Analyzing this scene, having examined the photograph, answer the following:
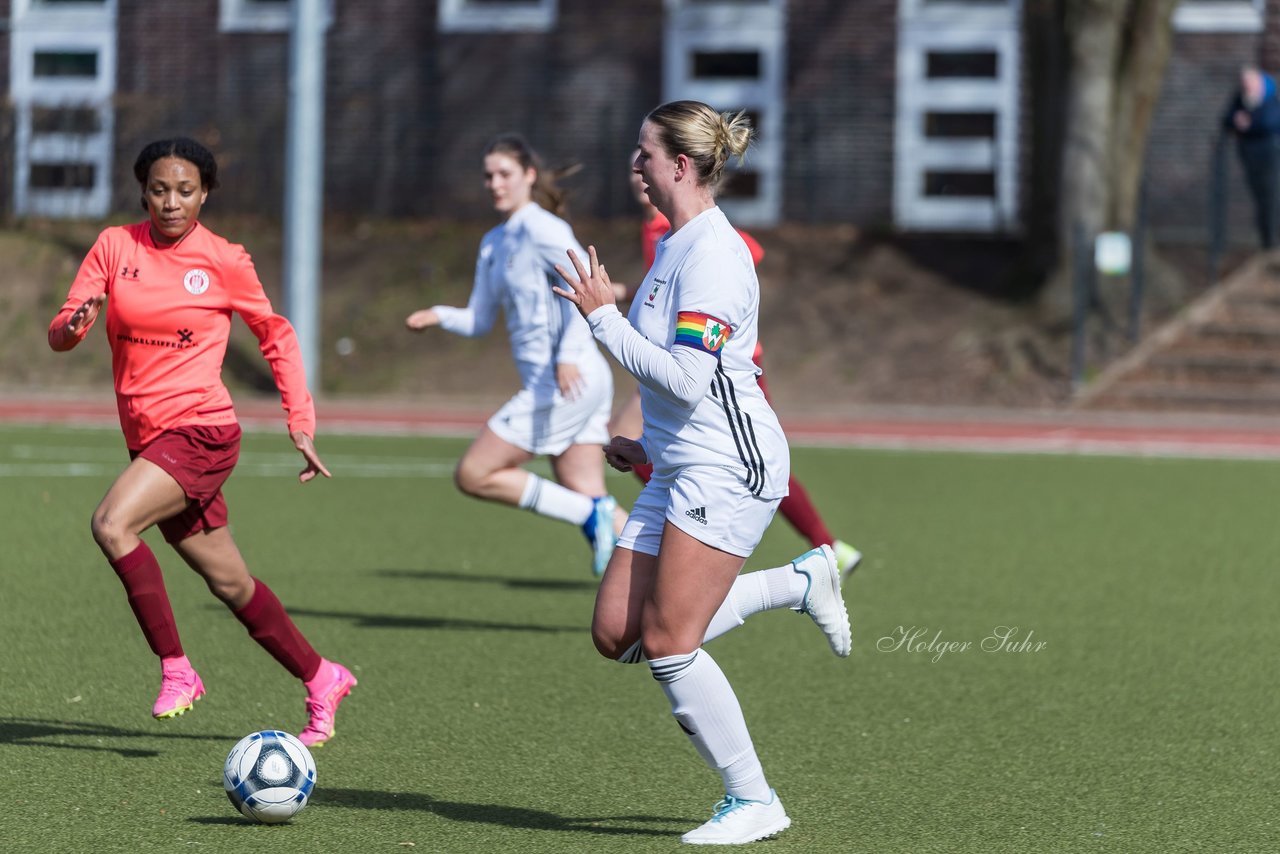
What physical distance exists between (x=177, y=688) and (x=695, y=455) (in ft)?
6.26

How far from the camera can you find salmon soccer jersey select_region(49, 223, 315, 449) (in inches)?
227

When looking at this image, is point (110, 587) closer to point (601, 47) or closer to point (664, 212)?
point (664, 212)

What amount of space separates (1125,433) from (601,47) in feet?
36.8

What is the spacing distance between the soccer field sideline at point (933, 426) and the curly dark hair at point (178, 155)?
37.2 feet

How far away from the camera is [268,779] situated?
199 inches

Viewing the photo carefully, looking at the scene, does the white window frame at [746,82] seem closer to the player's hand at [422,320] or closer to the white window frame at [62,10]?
the white window frame at [62,10]

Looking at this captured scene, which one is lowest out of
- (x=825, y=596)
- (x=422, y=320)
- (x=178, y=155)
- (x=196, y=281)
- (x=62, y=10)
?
(x=825, y=596)

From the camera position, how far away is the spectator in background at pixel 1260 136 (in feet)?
70.7

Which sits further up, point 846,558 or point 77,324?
point 77,324

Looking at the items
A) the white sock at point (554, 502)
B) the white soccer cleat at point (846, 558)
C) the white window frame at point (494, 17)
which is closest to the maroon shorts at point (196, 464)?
the white sock at point (554, 502)

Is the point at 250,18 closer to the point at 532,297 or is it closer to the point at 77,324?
the point at 532,297

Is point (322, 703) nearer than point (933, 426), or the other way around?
point (322, 703)

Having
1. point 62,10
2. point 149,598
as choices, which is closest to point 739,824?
point 149,598

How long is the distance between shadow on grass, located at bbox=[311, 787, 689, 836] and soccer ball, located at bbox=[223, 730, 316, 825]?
253 millimetres
